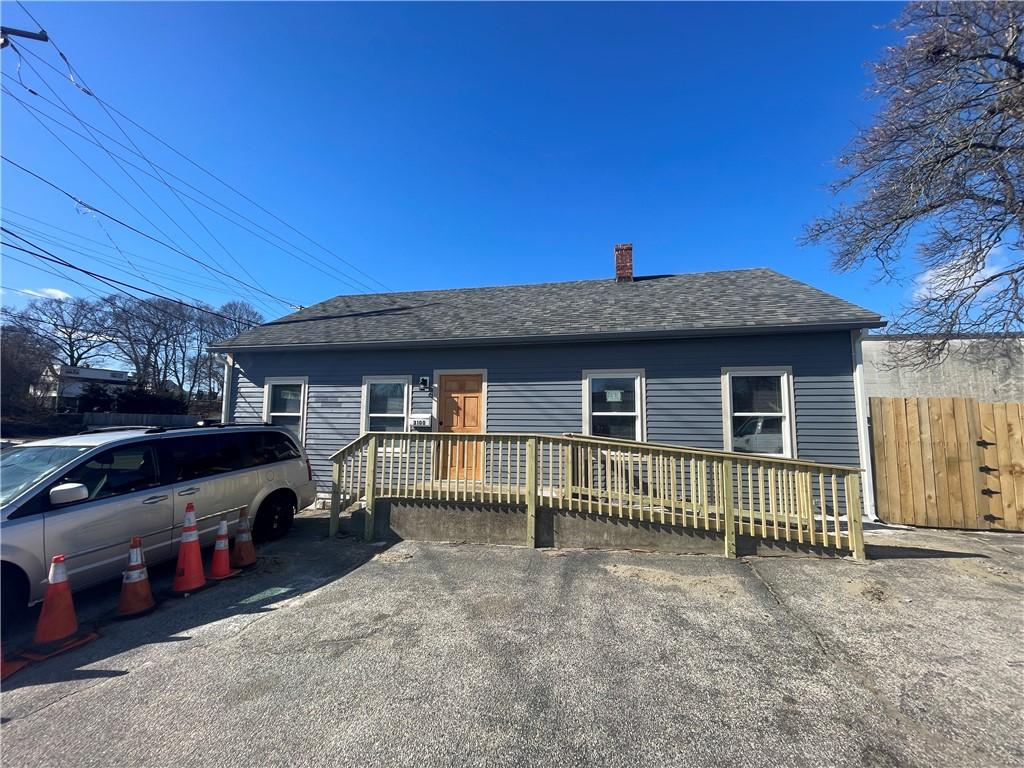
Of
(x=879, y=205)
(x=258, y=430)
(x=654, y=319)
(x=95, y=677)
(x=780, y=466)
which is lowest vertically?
(x=95, y=677)

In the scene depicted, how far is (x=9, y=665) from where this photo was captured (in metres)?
2.96

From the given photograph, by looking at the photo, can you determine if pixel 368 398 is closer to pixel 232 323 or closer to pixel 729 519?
pixel 729 519

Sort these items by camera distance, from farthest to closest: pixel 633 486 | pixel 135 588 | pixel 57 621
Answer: pixel 633 486, pixel 135 588, pixel 57 621

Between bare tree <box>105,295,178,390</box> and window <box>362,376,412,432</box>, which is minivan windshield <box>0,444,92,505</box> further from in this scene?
bare tree <box>105,295,178,390</box>

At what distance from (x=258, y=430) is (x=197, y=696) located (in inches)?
150

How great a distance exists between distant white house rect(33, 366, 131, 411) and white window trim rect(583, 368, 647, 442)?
39358mm

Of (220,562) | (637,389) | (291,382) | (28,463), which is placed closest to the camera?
(28,463)

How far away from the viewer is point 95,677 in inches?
114

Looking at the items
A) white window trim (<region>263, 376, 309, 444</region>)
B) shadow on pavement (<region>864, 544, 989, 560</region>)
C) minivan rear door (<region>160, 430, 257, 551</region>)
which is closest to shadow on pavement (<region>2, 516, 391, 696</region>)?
minivan rear door (<region>160, 430, 257, 551</region>)

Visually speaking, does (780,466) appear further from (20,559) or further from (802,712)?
(20,559)

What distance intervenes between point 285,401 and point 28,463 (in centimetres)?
560

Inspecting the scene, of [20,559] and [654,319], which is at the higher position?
[654,319]

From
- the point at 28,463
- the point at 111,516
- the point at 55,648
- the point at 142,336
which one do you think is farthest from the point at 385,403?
the point at 142,336

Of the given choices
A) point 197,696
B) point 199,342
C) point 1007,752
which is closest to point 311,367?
point 197,696
